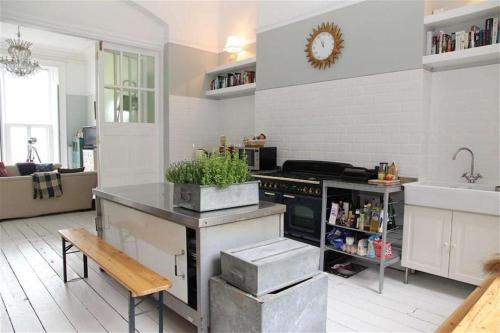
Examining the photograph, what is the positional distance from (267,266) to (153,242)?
943mm

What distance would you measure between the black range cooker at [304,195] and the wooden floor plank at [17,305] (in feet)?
7.82

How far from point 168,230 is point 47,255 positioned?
90.3 inches

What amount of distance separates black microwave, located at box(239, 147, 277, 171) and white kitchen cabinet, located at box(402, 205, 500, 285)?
75.7 inches

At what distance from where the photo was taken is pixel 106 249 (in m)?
2.65

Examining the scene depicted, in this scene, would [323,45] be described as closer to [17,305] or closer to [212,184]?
[212,184]

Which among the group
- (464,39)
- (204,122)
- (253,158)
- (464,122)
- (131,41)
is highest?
(131,41)

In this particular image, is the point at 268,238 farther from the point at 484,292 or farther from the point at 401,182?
the point at 401,182

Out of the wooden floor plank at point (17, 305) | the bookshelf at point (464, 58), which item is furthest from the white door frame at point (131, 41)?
the bookshelf at point (464, 58)

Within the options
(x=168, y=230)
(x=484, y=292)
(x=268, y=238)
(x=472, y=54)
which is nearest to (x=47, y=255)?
(x=168, y=230)

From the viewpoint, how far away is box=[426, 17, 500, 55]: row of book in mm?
2930

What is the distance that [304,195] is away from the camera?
3588 mm

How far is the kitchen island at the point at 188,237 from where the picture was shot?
2018 millimetres

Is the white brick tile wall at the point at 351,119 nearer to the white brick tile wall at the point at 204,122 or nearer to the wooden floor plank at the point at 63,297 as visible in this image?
the white brick tile wall at the point at 204,122

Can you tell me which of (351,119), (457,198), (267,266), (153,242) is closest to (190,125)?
(351,119)
